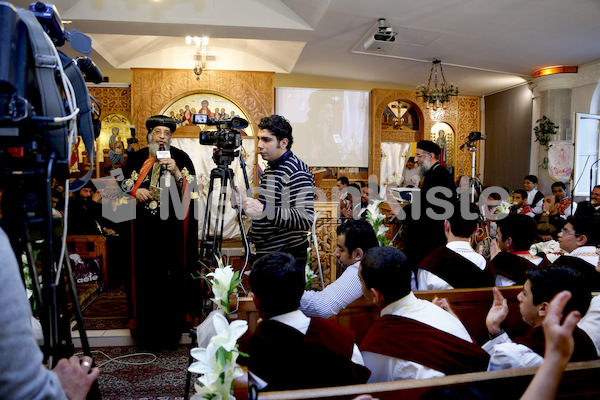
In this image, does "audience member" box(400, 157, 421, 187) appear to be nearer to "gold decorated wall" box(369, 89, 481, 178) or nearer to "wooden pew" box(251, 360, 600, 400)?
"gold decorated wall" box(369, 89, 481, 178)

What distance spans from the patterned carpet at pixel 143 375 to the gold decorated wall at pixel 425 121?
262 inches

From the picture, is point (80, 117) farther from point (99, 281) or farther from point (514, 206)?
point (514, 206)

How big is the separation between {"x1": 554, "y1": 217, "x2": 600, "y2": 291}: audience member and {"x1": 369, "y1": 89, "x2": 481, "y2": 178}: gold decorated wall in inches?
239

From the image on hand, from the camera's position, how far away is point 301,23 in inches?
228

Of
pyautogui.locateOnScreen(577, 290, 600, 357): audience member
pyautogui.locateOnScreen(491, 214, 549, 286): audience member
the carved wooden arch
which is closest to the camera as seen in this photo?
pyautogui.locateOnScreen(577, 290, 600, 357): audience member

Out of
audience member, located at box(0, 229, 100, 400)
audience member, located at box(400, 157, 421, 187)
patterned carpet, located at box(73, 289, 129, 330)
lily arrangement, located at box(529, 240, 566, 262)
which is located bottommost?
patterned carpet, located at box(73, 289, 129, 330)

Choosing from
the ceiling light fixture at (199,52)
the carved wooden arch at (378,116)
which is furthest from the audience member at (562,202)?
the ceiling light fixture at (199,52)

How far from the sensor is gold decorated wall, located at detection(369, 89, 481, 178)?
8.84 m

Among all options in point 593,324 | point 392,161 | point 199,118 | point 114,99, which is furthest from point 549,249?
point 114,99

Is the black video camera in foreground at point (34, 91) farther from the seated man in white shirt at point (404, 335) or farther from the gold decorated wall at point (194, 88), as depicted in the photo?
the gold decorated wall at point (194, 88)

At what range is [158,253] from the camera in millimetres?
3215

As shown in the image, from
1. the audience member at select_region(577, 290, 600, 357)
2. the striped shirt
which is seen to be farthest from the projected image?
the audience member at select_region(577, 290, 600, 357)

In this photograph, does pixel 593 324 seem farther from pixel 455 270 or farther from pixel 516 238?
pixel 516 238

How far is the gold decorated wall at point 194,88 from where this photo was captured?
7.69 metres
